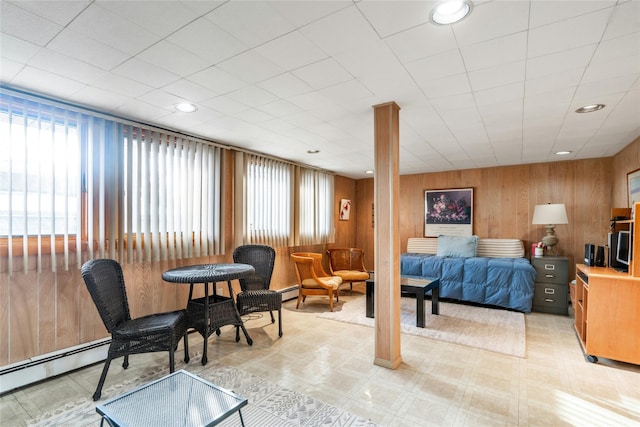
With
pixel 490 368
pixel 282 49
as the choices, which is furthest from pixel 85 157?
pixel 490 368

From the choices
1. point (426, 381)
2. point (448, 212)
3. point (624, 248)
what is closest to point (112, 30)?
point (426, 381)

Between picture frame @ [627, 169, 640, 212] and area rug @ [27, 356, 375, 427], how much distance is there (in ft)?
13.4

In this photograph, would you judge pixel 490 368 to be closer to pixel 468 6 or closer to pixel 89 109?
pixel 468 6

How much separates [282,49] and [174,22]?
607 mm

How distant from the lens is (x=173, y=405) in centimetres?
162

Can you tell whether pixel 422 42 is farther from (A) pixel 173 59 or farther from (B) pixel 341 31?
(A) pixel 173 59

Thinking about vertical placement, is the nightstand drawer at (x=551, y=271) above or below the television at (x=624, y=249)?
below

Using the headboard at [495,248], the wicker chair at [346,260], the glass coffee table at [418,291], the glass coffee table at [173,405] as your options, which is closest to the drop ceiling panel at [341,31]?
the glass coffee table at [173,405]

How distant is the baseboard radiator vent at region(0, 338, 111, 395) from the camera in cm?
242

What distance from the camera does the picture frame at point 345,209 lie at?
6801 millimetres

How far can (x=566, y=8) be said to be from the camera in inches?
59.7

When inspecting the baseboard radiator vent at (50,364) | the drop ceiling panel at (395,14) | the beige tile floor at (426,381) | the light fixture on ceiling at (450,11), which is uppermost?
the drop ceiling panel at (395,14)

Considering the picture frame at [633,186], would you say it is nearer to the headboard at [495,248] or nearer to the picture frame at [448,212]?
the headboard at [495,248]

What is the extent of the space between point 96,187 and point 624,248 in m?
5.23
